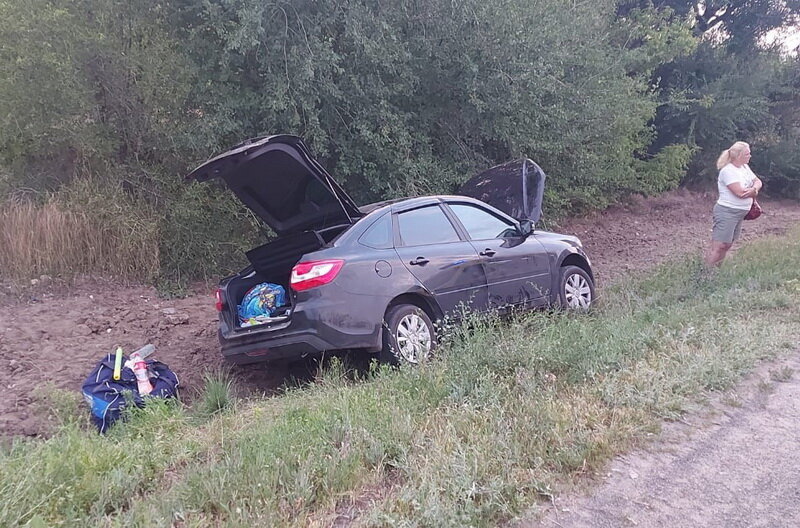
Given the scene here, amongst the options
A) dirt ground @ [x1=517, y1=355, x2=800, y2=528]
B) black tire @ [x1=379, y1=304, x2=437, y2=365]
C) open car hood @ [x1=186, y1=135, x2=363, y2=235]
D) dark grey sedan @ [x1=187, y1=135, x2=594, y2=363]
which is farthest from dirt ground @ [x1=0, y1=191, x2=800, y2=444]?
dirt ground @ [x1=517, y1=355, x2=800, y2=528]

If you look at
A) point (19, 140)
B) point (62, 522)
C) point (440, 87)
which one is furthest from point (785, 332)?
point (19, 140)

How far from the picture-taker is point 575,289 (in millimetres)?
7891

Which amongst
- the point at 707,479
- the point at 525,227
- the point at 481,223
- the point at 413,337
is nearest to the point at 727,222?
the point at 525,227

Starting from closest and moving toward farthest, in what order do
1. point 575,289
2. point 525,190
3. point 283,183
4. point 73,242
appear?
point 283,183 < point 575,289 < point 525,190 < point 73,242

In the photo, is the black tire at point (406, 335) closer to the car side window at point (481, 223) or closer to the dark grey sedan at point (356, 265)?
the dark grey sedan at point (356, 265)

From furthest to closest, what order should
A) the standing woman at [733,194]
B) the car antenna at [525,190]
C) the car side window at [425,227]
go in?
the standing woman at [733,194] → the car antenna at [525,190] → the car side window at [425,227]

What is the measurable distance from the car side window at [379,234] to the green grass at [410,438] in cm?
106

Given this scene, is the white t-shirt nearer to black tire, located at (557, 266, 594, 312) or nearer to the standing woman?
the standing woman

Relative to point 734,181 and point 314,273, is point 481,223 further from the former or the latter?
point 734,181

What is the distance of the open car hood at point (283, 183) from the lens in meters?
5.80

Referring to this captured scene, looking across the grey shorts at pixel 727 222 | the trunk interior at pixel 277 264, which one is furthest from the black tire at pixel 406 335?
the grey shorts at pixel 727 222

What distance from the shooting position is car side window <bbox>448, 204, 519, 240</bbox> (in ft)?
23.1

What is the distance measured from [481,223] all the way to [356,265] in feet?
6.36

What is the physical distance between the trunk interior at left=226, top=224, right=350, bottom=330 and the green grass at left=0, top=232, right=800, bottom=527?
867 millimetres
